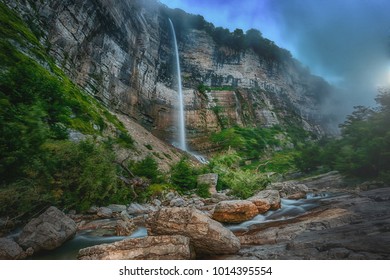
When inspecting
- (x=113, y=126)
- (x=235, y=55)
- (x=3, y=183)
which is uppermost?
(x=235, y=55)

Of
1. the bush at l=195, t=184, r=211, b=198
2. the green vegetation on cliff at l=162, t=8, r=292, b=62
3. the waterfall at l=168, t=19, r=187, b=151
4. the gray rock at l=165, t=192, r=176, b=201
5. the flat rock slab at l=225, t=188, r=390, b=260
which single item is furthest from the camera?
the green vegetation on cliff at l=162, t=8, r=292, b=62

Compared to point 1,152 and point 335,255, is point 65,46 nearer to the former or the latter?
point 1,152

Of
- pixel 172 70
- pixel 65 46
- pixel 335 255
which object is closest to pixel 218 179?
pixel 335 255

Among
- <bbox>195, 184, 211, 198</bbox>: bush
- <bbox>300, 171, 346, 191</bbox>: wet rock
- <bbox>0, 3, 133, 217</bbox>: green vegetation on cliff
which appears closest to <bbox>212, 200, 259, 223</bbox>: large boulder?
<bbox>0, 3, 133, 217</bbox>: green vegetation on cliff

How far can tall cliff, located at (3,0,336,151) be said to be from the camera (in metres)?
25.4

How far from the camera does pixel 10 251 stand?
3.94m

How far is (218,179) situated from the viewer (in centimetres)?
1658

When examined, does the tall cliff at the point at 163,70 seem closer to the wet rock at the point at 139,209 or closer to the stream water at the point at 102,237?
the stream water at the point at 102,237

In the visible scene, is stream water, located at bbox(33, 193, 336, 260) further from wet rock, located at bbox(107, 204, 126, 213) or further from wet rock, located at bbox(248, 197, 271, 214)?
wet rock, located at bbox(107, 204, 126, 213)

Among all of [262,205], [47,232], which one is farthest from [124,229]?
[262,205]

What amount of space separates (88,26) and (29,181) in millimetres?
26156

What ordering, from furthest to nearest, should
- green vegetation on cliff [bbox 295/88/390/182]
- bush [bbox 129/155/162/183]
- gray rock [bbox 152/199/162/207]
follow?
bush [bbox 129/155/162/183] < gray rock [bbox 152/199/162/207] < green vegetation on cliff [bbox 295/88/390/182]

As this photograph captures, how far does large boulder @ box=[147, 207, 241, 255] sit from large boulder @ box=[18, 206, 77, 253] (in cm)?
230

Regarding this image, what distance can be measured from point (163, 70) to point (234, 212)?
37.8 meters
